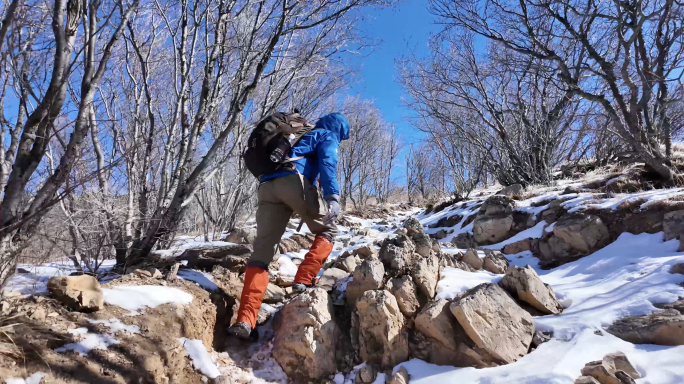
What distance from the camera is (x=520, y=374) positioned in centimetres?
180

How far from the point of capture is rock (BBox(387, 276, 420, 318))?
2.39m

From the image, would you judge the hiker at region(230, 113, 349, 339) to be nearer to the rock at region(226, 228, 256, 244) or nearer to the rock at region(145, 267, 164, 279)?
the rock at region(145, 267, 164, 279)

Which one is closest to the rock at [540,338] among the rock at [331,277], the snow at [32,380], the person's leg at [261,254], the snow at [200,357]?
the rock at [331,277]

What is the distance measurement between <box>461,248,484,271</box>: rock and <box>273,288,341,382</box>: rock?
1710 millimetres

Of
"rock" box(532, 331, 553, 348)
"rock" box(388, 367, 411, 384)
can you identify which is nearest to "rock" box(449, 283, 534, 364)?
→ "rock" box(532, 331, 553, 348)

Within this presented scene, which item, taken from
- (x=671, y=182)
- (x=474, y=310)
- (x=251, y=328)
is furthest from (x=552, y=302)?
(x=671, y=182)

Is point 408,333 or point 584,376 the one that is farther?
point 408,333

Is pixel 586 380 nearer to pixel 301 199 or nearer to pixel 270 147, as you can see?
pixel 301 199

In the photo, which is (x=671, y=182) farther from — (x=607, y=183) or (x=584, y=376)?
(x=584, y=376)

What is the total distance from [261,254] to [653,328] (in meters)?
2.53

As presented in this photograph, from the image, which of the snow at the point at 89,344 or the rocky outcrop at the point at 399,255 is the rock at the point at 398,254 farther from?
the snow at the point at 89,344

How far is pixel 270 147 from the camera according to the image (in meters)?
2.72

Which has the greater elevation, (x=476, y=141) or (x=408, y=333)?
(x=476, y=141)

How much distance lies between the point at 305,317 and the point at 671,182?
17.2 ft
